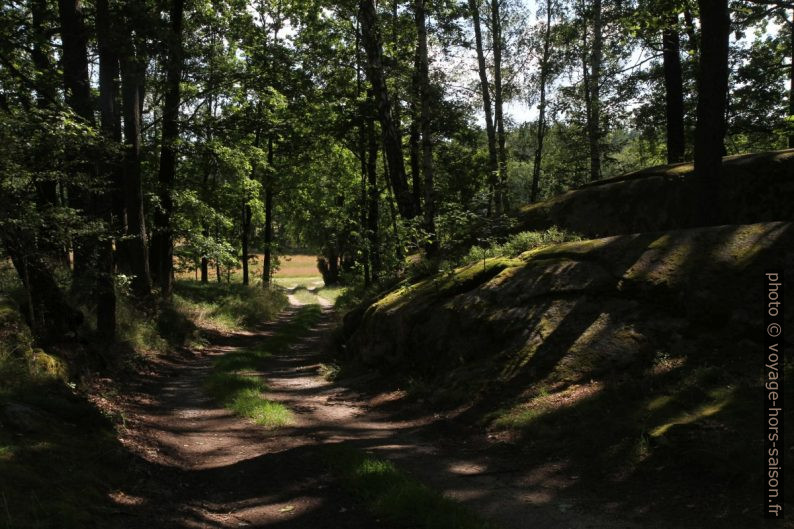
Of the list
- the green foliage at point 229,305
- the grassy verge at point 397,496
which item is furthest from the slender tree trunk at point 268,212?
the grassy verge at point 397,496

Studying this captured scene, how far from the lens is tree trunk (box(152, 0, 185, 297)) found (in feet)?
55.6

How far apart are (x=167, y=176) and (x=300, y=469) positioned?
15.9m

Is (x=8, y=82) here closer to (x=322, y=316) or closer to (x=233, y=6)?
(x=233, y=6)

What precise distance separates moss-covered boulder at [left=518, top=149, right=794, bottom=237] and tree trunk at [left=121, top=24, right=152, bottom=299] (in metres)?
9.66

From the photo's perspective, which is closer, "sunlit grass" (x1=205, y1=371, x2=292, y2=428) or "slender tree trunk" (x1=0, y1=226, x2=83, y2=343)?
"slender tree trunk" (x1=0, y1=226, x2=83, y2=343)

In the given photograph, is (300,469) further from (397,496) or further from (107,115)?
(107,115)

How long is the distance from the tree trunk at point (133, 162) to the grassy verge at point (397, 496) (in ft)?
25.7

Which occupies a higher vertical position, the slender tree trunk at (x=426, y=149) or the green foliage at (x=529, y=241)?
the slender tree trunk at (x=426, y=149)

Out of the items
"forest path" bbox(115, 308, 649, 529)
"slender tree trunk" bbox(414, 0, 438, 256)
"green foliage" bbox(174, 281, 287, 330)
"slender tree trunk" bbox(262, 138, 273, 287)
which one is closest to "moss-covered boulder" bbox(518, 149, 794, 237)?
"slender tree trunk" bbox(414, 0, 438, 256)

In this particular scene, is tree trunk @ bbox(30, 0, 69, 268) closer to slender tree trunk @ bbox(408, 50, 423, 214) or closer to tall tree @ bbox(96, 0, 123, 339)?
tall tree @ bbox(96, 0, 123, 339)

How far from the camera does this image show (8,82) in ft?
39.0

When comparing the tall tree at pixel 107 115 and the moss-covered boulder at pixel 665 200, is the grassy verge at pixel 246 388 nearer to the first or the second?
the tall tree at pixel 107 115

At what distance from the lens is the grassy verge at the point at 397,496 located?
462 cm

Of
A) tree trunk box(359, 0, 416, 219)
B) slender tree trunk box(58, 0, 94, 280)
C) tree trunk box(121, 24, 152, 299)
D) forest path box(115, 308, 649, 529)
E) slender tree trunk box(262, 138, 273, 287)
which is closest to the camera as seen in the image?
forest path box(115, 308, 649, 529)
